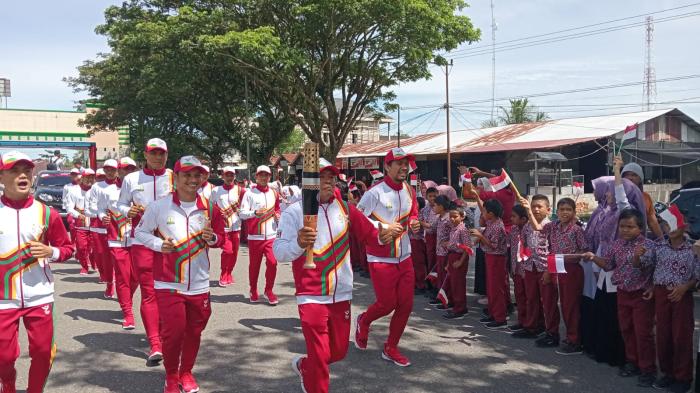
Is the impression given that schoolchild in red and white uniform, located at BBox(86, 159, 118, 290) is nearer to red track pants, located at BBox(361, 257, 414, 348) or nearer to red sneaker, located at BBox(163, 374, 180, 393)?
red sneaker, located at BBox(163, 374, 180, 393)

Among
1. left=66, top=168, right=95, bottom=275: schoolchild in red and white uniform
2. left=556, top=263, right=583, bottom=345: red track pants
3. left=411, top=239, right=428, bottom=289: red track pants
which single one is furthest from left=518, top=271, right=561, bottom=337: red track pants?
left=66, top=168, right=95, bottom=275: schoolchild in red and white uniform

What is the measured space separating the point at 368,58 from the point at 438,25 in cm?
322

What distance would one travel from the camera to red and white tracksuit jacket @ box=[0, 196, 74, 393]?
3971 millimetres

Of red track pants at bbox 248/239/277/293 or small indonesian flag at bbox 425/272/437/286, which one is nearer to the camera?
small indonesian flag at bbox 425/272/437/286

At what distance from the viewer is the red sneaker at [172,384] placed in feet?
15.1

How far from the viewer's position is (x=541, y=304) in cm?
648

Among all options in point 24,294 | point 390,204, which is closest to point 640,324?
point 390,204

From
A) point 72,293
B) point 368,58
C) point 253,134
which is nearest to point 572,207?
point 72,293

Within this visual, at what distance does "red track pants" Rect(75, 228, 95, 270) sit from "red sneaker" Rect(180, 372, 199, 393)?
7184mm

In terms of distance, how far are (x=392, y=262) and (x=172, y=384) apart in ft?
7.59

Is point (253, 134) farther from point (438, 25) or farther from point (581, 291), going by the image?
point (581, 291)

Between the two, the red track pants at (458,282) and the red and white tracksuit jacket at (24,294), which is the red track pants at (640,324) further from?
the red and white tracksuit jacket at (24,294)

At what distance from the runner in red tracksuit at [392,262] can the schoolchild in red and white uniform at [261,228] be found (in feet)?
8.49

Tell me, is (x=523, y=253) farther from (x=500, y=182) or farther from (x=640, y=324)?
(x=500, y=182)
